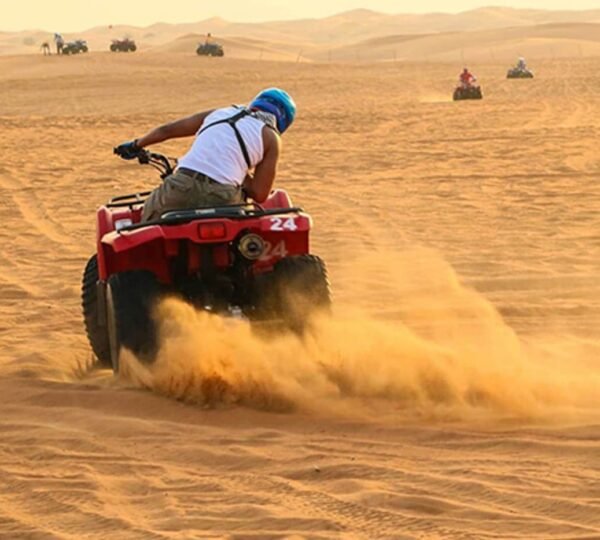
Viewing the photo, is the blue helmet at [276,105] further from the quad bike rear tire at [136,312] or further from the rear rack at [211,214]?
the quad bike rear tire at [136,312]

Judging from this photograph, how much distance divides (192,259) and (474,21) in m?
174

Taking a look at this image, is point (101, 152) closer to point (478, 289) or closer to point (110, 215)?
point (478, 289)

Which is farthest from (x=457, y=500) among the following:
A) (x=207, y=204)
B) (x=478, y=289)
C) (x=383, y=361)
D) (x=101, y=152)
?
(x=101, y=152)

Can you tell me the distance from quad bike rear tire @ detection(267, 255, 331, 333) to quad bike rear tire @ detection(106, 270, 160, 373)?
0.59m

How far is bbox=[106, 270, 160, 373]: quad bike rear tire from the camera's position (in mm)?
6871

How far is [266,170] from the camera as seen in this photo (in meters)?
7.20

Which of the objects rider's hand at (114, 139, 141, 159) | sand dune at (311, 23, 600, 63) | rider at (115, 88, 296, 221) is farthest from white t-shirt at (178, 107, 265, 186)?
sand dune at (311, 23, 600, 63)

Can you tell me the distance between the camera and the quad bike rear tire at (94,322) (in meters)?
7.84

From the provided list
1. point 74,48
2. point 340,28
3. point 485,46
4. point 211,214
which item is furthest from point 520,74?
point 340,28

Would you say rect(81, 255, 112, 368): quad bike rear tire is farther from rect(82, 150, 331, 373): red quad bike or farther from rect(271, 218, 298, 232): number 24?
rect(271, 218, 298, 232): number 24

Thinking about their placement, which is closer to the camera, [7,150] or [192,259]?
[192,259]

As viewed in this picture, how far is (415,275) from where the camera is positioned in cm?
1063

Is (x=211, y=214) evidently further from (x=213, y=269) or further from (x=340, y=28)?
(x=340, y=28)

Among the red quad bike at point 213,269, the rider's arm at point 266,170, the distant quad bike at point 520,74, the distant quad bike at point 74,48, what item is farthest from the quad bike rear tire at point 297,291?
the distant quad bike at point 74,48
